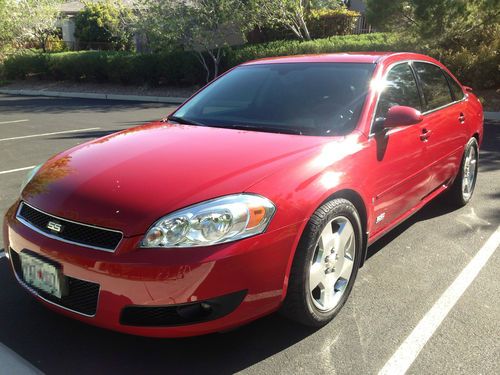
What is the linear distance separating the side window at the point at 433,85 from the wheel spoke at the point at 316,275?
2.01 meters

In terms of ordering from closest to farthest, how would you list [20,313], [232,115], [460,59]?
[20,313] → [232,115] → [460,59]

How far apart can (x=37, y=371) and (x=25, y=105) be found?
15875mm

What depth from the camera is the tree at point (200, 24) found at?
17125 millimetres

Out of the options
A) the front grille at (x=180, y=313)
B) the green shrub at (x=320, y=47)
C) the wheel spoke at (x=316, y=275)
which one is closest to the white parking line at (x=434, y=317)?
the wheel spoke at (x=316, y=275)

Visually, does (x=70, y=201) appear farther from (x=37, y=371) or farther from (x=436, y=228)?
(x=436, y=228)

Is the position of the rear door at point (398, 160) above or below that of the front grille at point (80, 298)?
above

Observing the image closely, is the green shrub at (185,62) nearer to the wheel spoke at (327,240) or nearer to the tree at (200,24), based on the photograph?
the tree at (200,24)

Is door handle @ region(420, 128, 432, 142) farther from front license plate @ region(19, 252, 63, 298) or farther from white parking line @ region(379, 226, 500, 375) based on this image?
front license plate @ region(19, 252, 63, 298)

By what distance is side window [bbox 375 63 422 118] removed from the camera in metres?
3.50

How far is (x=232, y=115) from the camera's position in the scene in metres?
3.56

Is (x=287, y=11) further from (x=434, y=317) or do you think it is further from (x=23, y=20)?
(x=434, y=317)

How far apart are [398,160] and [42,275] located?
2.42m

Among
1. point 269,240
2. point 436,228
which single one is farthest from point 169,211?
point 436,228

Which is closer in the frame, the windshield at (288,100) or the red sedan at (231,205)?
the red sedan at (231,205)
